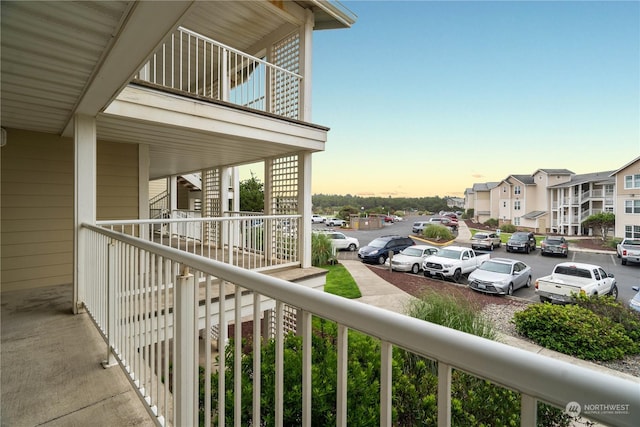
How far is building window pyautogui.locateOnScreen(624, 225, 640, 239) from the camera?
13.7 meters

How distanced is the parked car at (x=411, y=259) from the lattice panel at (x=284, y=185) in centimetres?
966

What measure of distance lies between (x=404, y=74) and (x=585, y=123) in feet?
49.1

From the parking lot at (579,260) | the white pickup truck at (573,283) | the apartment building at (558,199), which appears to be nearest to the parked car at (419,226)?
the parking lot at (579,260)

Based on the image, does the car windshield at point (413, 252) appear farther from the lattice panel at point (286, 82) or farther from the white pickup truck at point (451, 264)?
the lattice panel at point (286, 82)

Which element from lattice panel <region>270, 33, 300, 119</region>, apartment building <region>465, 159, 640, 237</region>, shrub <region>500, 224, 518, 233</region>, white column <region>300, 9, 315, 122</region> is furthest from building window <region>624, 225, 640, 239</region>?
lattice panel <region>270, 33, 300, 119</region>

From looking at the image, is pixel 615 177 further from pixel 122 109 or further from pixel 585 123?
pixel 122 109

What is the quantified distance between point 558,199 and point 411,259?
12.4 m

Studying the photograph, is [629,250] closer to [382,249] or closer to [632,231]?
[632,231]

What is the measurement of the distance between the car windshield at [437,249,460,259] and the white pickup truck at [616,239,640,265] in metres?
5.94

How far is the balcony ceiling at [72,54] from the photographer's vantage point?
1595 mm

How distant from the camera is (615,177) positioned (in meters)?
14.5

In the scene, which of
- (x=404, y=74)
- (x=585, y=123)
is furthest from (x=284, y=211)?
(x=585, y=123)

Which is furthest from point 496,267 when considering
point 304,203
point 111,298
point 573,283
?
point 111,298

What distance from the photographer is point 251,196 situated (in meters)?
19.3
